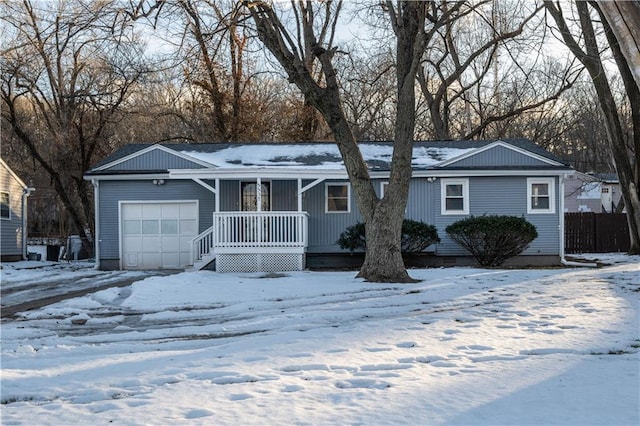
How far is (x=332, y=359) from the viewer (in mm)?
5680

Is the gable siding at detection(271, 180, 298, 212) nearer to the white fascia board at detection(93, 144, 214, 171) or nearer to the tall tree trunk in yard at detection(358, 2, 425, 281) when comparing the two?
the white fascia board at detection(93, 144, 214, 171)

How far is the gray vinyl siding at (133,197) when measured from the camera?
18750 mm

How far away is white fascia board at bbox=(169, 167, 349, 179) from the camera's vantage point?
1677 centimetres

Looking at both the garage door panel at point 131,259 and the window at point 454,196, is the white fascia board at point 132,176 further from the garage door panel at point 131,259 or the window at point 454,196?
the window at point 454,196

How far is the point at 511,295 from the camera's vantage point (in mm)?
10281

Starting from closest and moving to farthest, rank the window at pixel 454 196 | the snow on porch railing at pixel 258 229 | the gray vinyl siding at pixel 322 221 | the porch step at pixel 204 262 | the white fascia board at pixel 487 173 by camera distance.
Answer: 1. the snow on porch railing at pixel 258 229
2. the porch step at pixel 204 262
3. the white fascia board at pixel 487 173
4. the window at pixel 454 196
5. the gray vinyl siding at pixel 322 221

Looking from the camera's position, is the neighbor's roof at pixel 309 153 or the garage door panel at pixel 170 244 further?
the garage door panel at pixel 170 244

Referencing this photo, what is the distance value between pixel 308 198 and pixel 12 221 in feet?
46.9

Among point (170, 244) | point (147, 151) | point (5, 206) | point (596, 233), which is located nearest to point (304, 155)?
point (147, 151)

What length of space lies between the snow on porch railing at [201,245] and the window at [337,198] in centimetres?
375

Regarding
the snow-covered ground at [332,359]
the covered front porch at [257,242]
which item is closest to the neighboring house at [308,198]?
the covered front porch at [257,242]

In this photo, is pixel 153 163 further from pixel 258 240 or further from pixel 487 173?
pixel 487 173

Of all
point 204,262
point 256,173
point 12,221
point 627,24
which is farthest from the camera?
point 12,221

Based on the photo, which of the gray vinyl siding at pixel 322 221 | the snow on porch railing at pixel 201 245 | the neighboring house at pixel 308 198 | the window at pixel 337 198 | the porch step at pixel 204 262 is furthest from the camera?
the window at pixel 337 198
